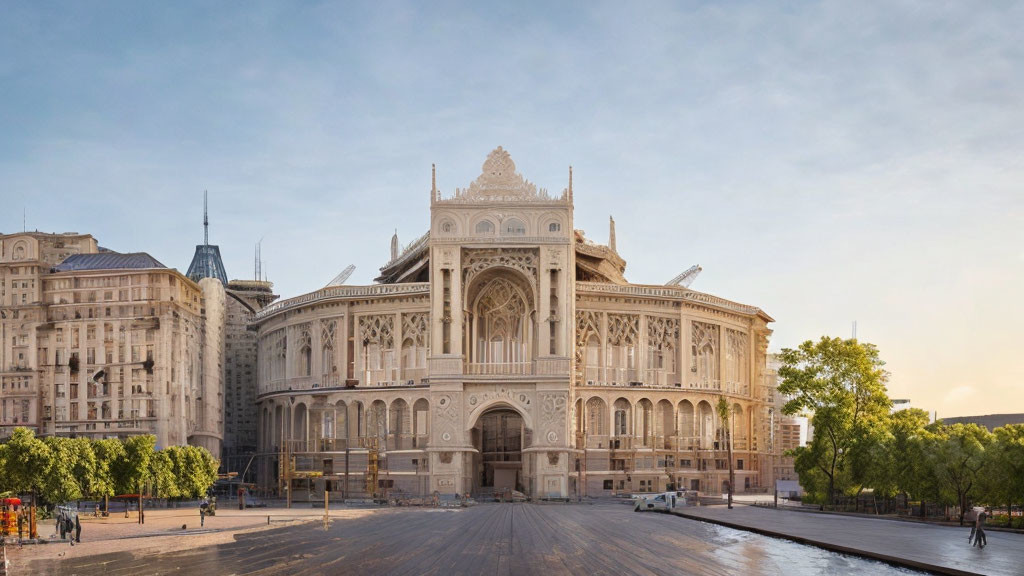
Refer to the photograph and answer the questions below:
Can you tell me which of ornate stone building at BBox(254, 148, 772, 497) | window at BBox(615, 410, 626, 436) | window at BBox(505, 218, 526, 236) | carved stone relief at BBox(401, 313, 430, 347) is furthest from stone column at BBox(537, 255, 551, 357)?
window at BBox(615, 410, 626, 436)

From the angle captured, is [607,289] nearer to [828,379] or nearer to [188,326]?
[828,379]

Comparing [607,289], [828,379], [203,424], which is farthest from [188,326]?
[828,379]

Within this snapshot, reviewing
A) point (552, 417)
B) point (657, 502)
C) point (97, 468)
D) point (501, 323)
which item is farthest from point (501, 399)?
point (97, 468)

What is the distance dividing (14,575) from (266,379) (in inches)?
3014

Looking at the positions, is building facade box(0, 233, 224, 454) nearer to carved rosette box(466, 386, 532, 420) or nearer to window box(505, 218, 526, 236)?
carved rosette box(466, 386, 532, 420)

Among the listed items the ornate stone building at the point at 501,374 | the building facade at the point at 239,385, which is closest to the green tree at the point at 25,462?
the ornate stone building at the point at 501,374

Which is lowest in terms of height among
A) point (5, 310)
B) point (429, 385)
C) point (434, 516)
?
point (434, 516)

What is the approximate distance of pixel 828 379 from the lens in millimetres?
79562

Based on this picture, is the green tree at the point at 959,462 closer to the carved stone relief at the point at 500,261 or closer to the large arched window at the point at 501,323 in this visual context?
the carved stone relief at the point at 500,261

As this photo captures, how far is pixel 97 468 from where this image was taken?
243ft

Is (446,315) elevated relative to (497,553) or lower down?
elevated

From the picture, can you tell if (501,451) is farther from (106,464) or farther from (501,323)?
(106,464)

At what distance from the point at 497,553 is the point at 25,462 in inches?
1430

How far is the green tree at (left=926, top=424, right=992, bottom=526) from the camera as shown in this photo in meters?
57.3
